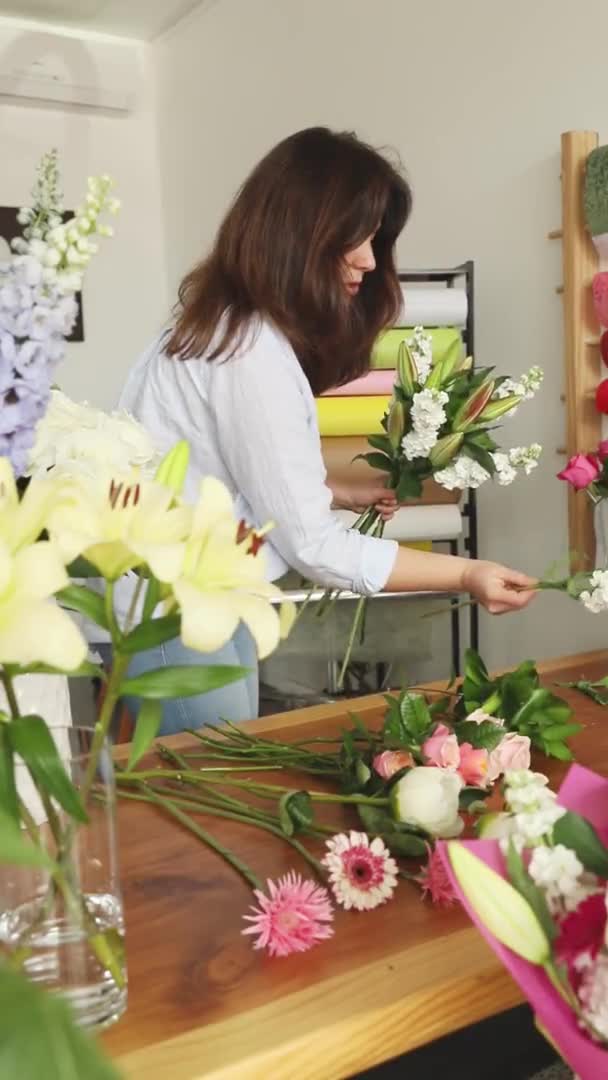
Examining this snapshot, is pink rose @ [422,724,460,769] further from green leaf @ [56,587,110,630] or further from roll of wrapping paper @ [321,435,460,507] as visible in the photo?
roll of wrapping paper @ [321,435,460,507]

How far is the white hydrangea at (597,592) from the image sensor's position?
1.32 m

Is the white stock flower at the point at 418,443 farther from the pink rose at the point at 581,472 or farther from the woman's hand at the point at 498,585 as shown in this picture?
the pink rose at the point at 581,472

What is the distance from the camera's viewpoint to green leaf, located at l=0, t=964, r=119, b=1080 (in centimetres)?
22

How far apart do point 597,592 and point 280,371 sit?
0.48 m

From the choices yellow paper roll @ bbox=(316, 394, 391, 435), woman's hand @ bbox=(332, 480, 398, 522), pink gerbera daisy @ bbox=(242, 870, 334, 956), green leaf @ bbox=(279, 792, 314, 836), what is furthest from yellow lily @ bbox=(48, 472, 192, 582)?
yellow paper roll @ bbox=(316, 394, 391, 435)

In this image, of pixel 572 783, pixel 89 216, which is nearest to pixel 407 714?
pixel 572 783

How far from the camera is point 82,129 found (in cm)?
430

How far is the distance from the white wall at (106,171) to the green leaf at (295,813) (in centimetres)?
348

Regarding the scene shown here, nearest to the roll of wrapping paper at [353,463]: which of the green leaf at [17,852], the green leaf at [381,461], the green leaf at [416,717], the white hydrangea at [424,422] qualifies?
the green leaf at [381,461]

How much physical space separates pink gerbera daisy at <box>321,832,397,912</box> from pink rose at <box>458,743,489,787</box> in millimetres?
146

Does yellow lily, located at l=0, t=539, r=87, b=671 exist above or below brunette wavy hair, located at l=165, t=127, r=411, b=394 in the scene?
below

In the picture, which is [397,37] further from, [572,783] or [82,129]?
[572,783]

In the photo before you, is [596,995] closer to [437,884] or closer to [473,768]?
[437,884]

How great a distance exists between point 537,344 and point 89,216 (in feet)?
7.95
